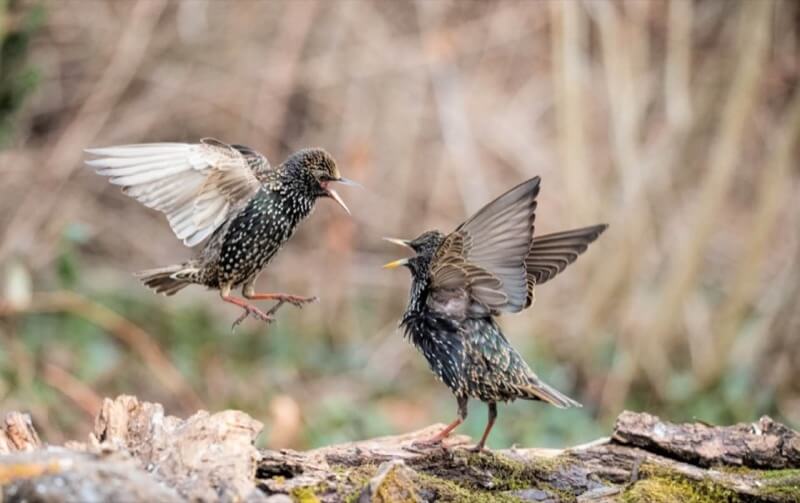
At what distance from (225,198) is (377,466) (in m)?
1.49

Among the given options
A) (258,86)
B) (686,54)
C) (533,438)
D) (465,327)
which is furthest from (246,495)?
(258,86)

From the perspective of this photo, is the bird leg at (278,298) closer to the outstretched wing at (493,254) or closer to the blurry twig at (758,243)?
the outstretched wing at (493,254)

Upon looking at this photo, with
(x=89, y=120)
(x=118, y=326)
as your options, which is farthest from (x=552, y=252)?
(x=89, y=120)

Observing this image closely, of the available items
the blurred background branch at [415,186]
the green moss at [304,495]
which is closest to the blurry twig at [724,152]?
the blurred background branch at [415,186]

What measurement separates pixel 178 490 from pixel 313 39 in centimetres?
776

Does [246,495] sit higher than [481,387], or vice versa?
[481,387]

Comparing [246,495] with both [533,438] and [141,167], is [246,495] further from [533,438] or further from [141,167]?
[533,438]

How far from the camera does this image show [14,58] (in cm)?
693

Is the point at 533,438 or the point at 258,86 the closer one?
the point at 533,438

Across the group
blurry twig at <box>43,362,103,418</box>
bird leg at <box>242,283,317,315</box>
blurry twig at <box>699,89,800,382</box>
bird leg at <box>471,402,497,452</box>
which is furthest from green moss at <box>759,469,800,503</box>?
blurry twig at <box>699,89,800,382</box>

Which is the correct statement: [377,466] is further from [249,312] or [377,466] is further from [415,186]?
[415,186]

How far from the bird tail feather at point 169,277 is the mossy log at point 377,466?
45.2 inches

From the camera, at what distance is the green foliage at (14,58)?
21.0 feet

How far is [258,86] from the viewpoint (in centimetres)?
1006
